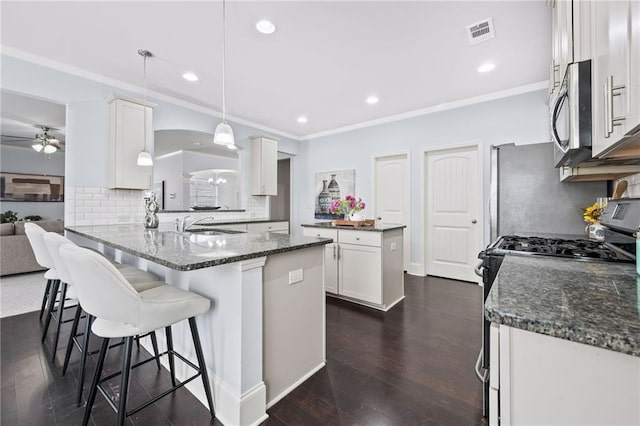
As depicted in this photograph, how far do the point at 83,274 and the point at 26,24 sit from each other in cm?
272

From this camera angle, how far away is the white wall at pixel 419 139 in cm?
352

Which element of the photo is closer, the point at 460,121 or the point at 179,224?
the point at 179,224

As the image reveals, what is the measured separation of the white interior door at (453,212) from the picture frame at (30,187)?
855 centimetres

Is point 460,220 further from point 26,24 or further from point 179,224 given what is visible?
point 26,24

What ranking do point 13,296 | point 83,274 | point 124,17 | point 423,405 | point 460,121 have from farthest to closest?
point 460,121, point 13,296, point 124,17, point 423,405, point 83,274

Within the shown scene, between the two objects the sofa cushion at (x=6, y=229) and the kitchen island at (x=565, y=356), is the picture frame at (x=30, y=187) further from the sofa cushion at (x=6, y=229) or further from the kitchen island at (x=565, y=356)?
the kitchen island at (x=565, y=356)

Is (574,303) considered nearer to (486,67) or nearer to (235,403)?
(235,403)

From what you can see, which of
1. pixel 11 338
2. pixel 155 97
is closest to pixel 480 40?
pixel 155 97

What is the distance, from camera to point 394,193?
4.73m

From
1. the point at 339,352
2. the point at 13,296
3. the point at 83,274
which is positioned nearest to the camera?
the point at 83,274

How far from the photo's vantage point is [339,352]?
6.87ft

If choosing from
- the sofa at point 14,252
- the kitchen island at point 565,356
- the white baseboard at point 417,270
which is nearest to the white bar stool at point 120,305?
the kitchen island at point 565,356

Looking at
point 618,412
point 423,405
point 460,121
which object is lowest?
point 423,405

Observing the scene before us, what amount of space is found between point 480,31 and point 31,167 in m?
9.28
